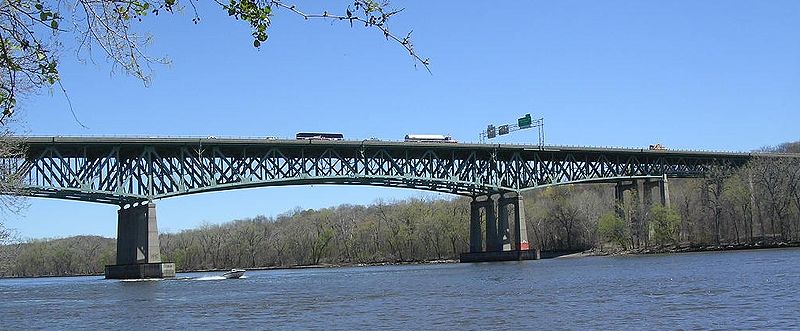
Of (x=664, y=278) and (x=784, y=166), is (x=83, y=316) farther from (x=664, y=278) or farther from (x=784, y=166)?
(x=784, y=166)

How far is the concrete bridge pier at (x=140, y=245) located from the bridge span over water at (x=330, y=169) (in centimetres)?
11

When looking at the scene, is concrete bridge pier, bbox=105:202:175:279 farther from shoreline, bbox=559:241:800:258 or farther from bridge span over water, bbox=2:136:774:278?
shoreline, bbox=559:241:800:258

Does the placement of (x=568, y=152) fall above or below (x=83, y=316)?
above

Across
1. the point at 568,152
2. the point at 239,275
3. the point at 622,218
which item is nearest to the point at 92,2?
the point at 239,275

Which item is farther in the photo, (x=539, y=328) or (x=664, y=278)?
(x=664, y=278)

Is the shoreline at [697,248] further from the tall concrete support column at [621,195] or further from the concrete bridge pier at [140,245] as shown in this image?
the concrete bridge pier at [140,245]

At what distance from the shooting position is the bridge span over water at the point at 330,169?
93.1 meters

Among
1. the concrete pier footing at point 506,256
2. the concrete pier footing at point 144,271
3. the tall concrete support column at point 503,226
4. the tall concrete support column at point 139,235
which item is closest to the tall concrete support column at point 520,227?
the concrete pier footing at point 506,256

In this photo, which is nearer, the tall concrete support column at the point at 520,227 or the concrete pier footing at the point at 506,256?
the tall concrete support column at the point at 520,227

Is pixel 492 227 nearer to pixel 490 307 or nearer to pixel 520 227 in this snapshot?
pixel 520 227

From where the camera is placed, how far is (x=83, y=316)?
45906 mm

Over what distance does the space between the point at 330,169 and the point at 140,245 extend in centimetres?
2368

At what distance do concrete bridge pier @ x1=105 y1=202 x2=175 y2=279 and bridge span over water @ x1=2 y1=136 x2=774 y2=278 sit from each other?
0.11m

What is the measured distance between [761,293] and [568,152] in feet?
282
